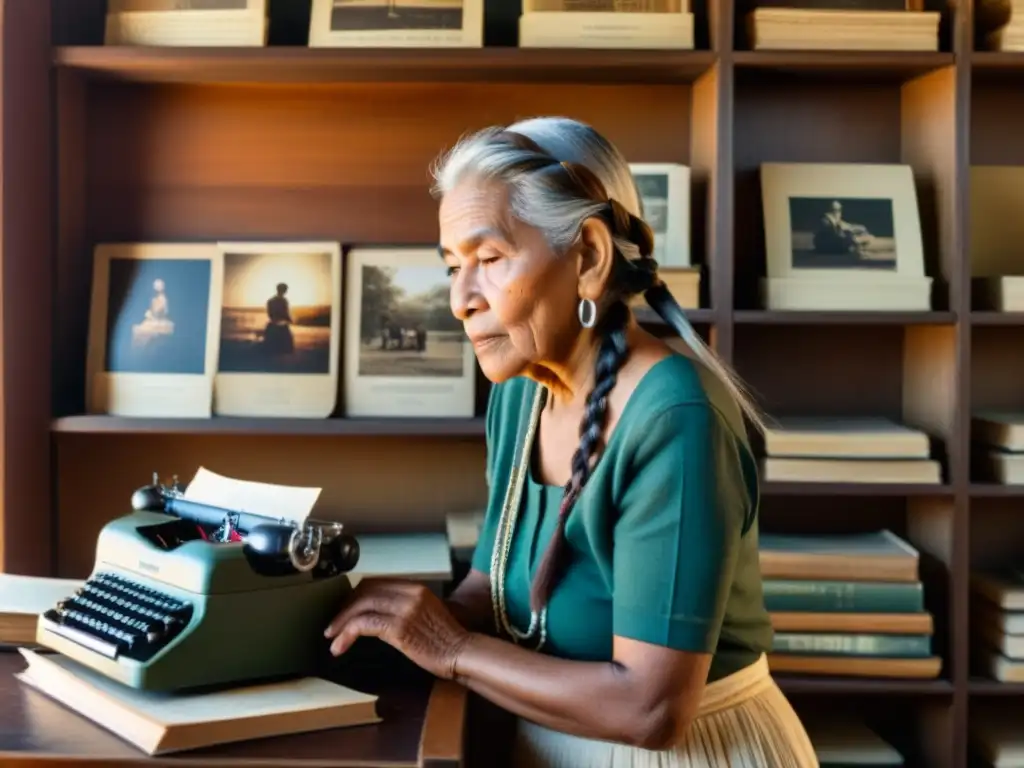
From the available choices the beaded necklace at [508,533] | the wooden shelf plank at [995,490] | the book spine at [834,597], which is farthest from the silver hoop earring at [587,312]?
the wooden shelf plank at [995,490]

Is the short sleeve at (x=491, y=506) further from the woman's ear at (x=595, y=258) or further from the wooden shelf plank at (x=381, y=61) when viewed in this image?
the wooden shelf plank at (x=381, y=61)

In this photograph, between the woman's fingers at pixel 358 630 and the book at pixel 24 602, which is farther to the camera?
the book at pixel 24 602

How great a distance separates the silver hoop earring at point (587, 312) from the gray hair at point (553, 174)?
2.3 inches

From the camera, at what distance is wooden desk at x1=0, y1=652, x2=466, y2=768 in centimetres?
132

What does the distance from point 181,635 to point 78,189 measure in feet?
4.83

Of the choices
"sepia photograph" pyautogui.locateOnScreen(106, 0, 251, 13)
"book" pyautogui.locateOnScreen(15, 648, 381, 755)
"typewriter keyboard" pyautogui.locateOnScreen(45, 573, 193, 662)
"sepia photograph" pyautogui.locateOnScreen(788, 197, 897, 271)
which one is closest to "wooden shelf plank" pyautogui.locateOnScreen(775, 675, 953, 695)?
"sepia photograph" pyautogui.locateOnScreen(788, 197, 897, 271)

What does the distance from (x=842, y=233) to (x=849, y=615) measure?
0.78 m

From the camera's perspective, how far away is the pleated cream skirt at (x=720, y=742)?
5.11ft

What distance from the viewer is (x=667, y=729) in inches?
56.6

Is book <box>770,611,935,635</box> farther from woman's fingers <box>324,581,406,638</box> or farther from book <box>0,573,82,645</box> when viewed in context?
book <box>0,573,82,645</box>

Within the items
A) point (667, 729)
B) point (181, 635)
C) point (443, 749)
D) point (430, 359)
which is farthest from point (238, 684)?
point (430, 359)

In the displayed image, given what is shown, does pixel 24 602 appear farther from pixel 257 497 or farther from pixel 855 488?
pixel 855 488

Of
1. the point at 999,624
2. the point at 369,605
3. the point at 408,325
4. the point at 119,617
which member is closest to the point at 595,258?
the point at 369,605

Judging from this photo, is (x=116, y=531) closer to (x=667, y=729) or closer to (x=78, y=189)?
(x=667, y=729)
